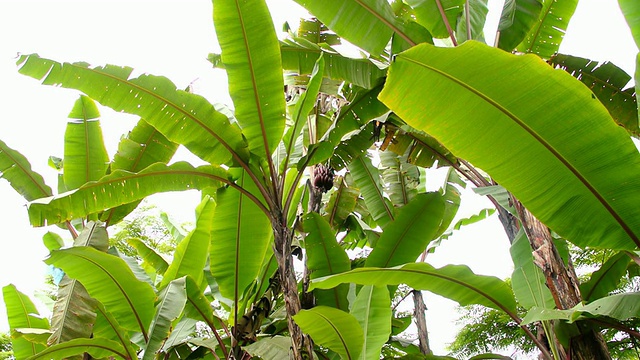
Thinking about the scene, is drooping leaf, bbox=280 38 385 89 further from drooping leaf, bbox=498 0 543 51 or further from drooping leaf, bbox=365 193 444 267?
drooping leaf, bbox=365 193 444 267

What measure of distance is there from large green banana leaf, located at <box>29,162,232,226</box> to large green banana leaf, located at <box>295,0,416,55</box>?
122 centimetres

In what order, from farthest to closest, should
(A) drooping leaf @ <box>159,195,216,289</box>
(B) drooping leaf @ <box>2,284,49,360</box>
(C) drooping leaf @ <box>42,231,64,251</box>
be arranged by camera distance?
(C) drooping leaf @ <box>42,231,64,251</box>
(B) drooping leaf @ <box>2,284,49,360</box>
(A) drooping leaf @ <box>159,195,216,289</box>

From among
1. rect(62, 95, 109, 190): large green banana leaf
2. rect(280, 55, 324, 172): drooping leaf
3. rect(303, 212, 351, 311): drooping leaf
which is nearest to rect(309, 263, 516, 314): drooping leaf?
rect(303, 212, 351, 311): drooping leaf

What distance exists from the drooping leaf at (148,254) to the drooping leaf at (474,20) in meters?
3.43

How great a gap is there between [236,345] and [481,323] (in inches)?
163

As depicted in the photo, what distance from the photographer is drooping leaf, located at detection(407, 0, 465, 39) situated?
289 centimetres

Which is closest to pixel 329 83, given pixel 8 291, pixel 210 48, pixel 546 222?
pixel 210 48

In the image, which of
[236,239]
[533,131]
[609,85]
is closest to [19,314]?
[236,239]

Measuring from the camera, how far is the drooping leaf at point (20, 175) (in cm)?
349

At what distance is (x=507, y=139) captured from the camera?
5.78ft

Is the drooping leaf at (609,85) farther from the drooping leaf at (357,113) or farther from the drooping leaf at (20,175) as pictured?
the drooping leaf at (20,175)

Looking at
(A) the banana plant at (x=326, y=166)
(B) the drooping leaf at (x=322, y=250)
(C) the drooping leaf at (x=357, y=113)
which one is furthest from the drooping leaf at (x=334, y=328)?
(C) the drooping leaf at (x=357, y=113)

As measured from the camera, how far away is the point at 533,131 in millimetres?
1723

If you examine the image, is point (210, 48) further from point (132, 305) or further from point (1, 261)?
point (1, 261)
